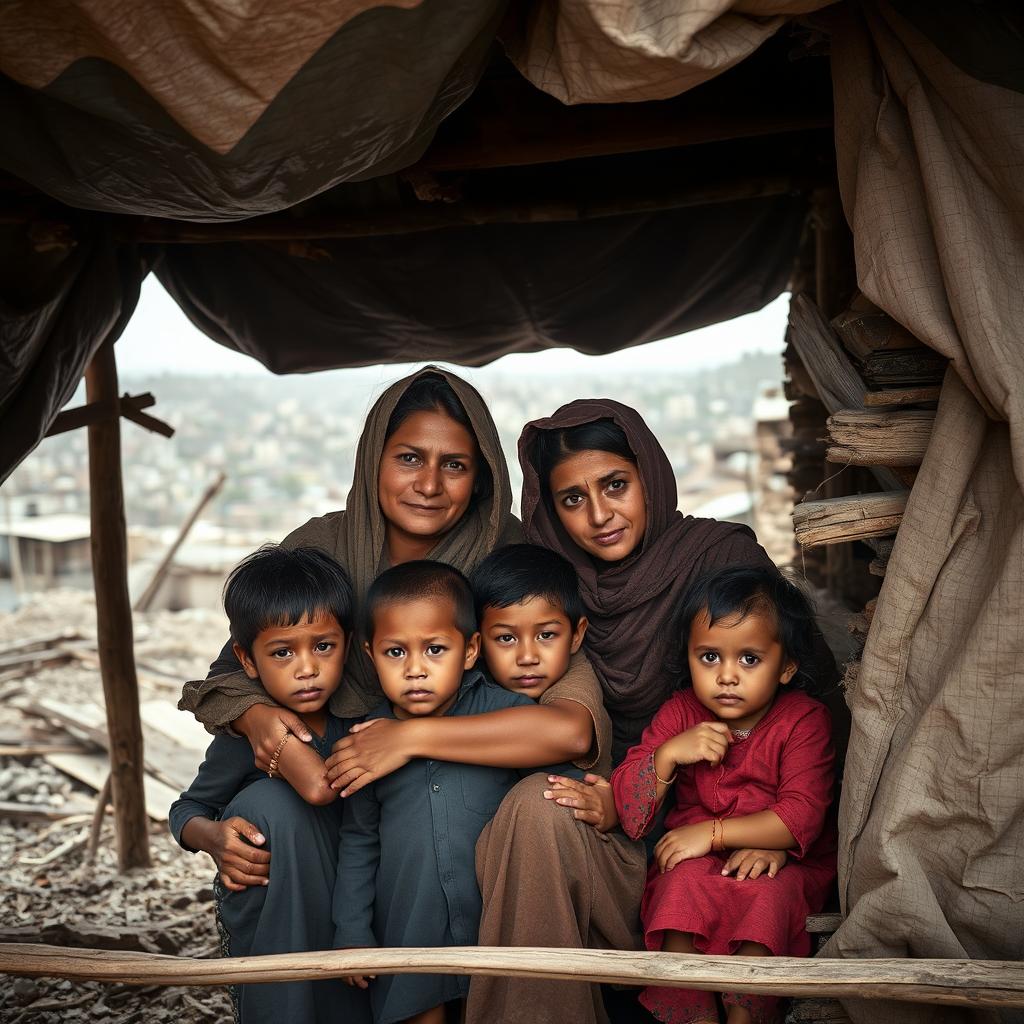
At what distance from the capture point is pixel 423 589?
2.71 metres

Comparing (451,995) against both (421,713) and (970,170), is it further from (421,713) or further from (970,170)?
(970,170)

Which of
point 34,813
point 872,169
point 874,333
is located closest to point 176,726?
point 34,813

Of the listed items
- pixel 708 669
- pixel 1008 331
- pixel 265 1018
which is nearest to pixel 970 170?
pixel 1008 331

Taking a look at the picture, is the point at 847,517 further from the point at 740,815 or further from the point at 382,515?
the point at 382,515

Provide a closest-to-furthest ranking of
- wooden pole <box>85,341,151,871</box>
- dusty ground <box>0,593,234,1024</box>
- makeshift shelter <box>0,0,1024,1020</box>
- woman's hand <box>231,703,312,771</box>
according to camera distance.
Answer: makeshift shelter <box>0,0,1024,1020</box>, woman's hand <box>231,703,312,771</box>, dusty ground <box>0,593,234,1024</box>, wooden pole <box>85,341,151,871</box>

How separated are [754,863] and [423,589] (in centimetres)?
101

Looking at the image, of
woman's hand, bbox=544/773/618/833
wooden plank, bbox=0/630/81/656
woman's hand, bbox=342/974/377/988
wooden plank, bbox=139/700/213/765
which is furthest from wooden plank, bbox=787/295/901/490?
wooden plank, bbox=0/630/81/656

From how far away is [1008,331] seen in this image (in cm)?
209

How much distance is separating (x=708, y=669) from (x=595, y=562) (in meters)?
0.63

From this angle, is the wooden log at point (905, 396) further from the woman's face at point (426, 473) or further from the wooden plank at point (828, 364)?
the woman's face at point (426, 473)

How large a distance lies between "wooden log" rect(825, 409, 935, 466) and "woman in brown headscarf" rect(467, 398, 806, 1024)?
591 mm

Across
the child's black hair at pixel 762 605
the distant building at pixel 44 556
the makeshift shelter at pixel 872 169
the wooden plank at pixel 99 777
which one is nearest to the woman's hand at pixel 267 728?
the child's black hair at pixel 762 605

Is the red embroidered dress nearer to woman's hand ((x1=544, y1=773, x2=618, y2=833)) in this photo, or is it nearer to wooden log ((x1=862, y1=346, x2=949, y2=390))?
woman's hand ((x1=544, y1=773, x2=618, y2=833))

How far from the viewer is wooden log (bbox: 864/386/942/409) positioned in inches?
96.3
